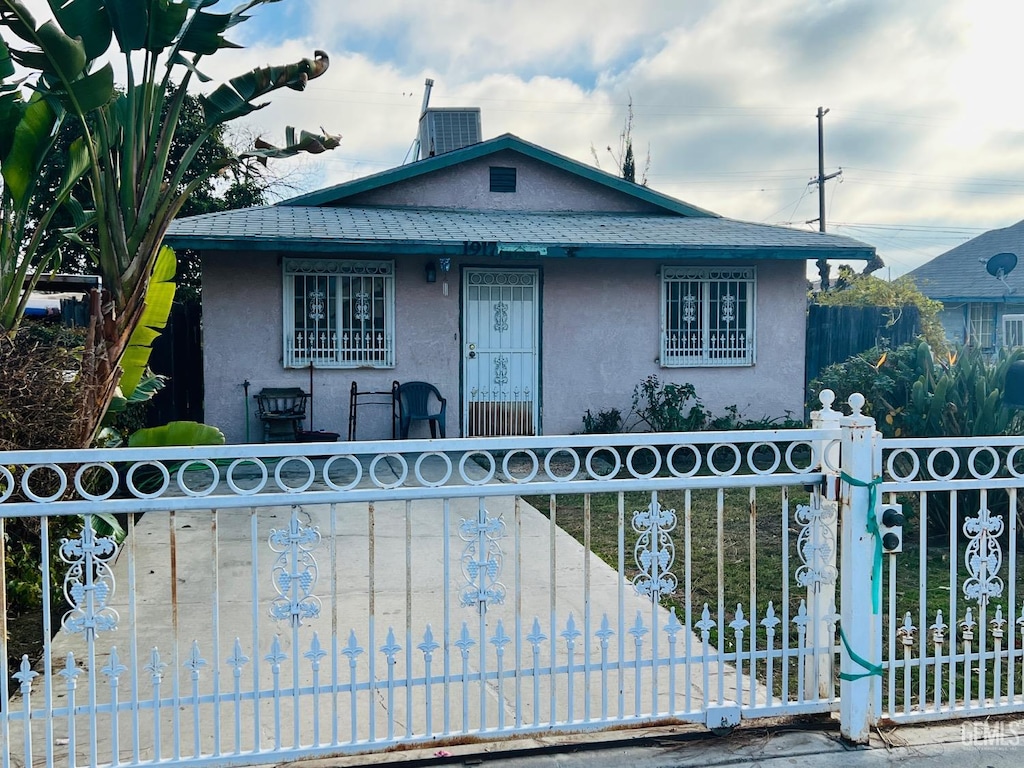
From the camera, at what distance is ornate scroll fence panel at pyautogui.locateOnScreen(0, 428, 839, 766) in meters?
3.06

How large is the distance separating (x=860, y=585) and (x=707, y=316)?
9.38 meters

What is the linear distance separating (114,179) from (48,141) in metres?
0.45

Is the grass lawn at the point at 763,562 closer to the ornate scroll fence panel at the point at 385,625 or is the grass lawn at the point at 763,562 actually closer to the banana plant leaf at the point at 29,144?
the ornate scroll fence panel at the point at 385,625

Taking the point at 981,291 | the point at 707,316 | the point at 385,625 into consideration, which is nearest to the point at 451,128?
the point at 707,316

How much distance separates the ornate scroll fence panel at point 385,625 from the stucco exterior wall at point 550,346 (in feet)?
16.4

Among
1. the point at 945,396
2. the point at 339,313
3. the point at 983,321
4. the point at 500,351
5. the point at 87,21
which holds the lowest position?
the point at 945,396

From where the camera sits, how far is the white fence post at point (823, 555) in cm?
358

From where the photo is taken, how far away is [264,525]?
25.4 feet

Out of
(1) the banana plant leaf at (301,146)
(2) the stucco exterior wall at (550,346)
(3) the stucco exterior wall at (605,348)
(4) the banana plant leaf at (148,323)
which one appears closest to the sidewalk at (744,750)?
(4) the banana plant leaf at (148,323)

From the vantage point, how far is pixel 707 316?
12.6 metres

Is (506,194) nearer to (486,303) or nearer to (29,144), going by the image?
(486,303)

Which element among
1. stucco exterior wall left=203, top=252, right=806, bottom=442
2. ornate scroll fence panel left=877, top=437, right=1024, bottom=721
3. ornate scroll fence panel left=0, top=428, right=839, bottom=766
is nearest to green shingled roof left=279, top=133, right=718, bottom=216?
stucco exterior wall left=203, top=252, right=806, bottom=442

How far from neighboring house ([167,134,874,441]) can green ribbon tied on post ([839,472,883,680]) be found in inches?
311

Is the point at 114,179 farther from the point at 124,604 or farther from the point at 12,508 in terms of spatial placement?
the point at 12,508
